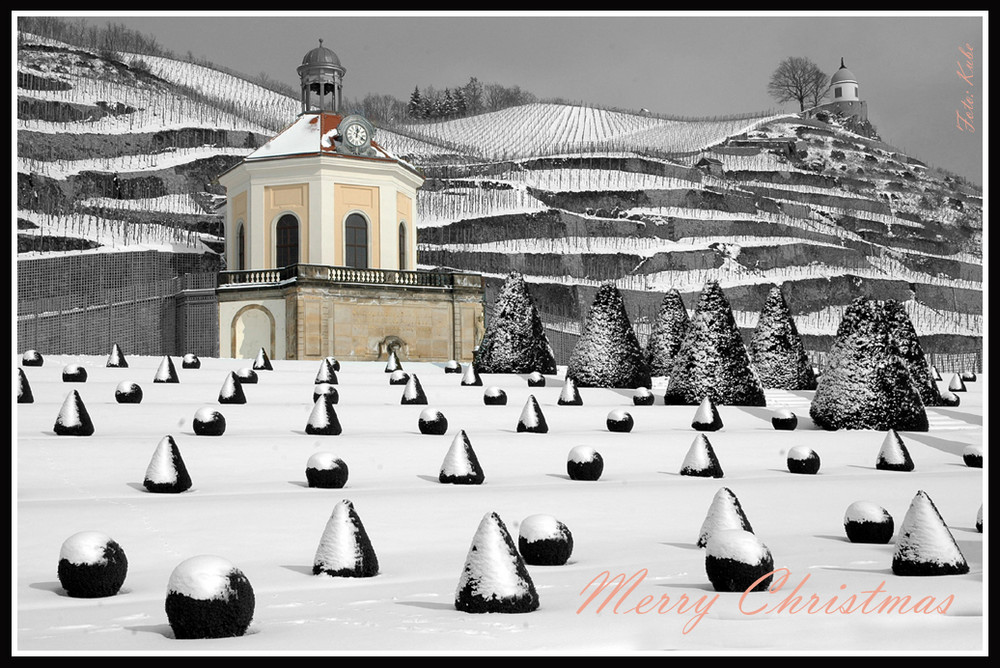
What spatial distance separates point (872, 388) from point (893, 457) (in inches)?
147

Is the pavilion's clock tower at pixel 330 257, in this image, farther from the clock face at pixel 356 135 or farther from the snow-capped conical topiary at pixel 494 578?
the snow-capped conical topiary at pixel 494 578

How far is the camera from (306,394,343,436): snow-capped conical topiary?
15.8 m

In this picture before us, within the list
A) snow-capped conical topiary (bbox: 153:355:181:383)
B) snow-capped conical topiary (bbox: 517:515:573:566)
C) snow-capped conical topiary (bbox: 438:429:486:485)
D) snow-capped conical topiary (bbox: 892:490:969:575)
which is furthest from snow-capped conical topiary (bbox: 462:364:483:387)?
snow-capped conical topiary (bbox: 892:490:969:575)

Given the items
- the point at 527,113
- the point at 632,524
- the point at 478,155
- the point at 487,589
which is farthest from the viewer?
the point at 527,113

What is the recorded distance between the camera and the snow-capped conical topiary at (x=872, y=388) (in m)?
19.1

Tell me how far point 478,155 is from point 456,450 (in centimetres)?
6364

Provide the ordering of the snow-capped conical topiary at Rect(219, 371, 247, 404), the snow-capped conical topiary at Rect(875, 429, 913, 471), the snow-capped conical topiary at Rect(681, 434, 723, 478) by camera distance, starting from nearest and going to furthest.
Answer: the snow-capped conical topiary at Rect(681, 434, 723, 478)
the snow-capped conical topiary at Rect(875, 429, 913, 471)
the snow-capped conical topiary at Rect(219, 371, 247, 404)

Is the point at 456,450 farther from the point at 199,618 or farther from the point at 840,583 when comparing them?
the point at 199,618

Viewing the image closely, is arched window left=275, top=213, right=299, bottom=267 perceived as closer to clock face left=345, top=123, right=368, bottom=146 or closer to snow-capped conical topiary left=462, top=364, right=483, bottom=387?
clock face left=345, top=123, right=368, bottom=146

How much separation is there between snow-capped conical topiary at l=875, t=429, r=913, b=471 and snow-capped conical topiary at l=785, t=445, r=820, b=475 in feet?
3.86

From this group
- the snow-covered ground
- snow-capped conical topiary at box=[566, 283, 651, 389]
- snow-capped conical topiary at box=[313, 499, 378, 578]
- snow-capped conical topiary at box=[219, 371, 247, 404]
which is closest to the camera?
the snow-covered ground

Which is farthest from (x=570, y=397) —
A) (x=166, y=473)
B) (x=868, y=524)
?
(x=868, y=524)
